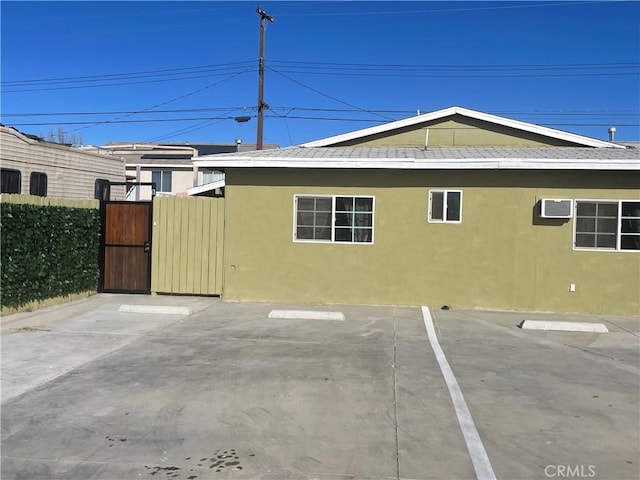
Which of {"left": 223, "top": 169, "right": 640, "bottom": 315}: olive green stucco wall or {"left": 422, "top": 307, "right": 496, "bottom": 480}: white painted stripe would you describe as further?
{"left": 223, "top": 169, "right": 640, "bottom": 315}: olive green stucco wall

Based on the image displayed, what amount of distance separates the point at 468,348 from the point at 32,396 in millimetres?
5716

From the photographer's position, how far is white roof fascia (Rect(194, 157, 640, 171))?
35.4ft

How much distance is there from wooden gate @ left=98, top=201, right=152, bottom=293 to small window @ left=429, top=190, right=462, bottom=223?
20.5ft

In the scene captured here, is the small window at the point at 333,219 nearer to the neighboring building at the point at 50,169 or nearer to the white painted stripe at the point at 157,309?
the white painted stripe at the point at 157,309

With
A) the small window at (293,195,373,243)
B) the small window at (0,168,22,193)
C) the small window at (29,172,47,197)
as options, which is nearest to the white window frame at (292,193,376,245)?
the small window at (293,195,373,243)

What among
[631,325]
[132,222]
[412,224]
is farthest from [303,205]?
[631,325]

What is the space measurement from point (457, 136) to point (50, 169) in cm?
1130

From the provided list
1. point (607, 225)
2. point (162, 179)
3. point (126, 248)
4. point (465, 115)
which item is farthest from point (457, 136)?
point (162, 179)

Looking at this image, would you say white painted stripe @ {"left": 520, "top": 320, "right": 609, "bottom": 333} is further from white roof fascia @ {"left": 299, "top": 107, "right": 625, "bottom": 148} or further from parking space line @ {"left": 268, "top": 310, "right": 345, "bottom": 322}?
white roof fascia @ {"left": 299, "top": 107, "right": 625, "bottom": 148}

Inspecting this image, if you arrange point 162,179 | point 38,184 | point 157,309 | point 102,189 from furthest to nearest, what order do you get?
point 162,179
point 102,189
point 38,184
point 157,309

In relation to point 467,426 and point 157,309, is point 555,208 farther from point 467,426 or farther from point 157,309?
point 157,309

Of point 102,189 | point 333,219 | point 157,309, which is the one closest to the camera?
point 157,309

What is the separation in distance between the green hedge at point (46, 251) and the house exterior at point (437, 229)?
2803 mm

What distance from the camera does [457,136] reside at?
1534 centimetres
